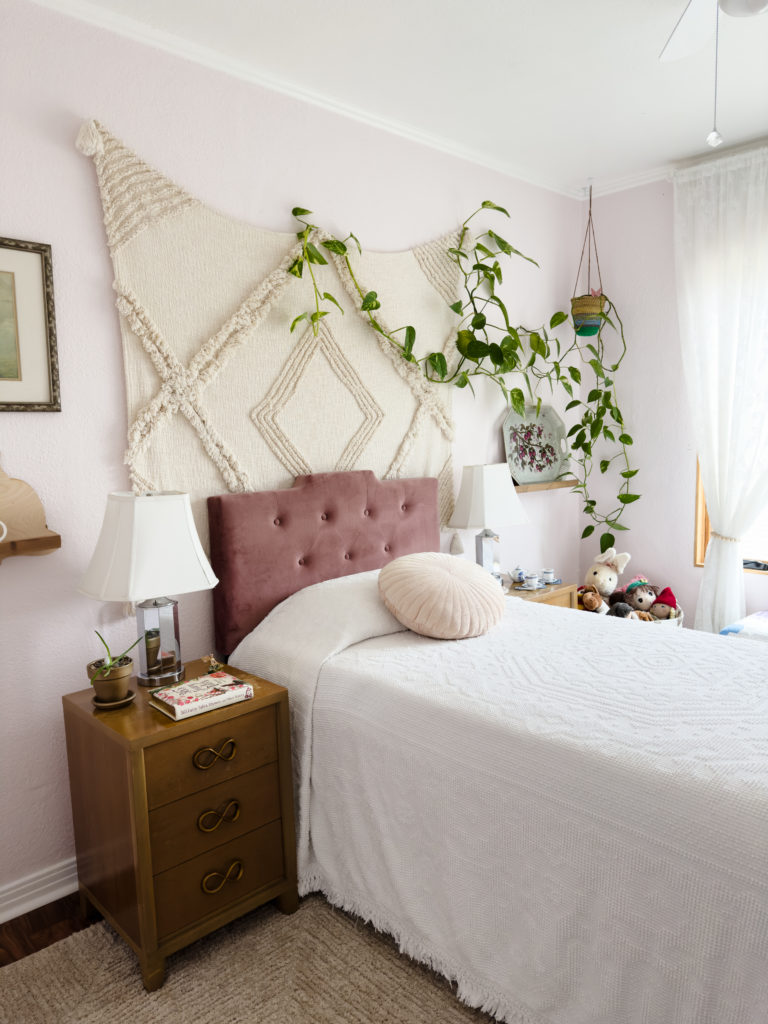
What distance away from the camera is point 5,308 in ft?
A: 6.31

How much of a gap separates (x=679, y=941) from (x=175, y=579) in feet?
4.35

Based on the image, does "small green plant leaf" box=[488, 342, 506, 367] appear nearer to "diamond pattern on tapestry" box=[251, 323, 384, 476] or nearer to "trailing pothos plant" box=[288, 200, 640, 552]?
"trailing pothos plant" box=[288, 200, 640, 552]

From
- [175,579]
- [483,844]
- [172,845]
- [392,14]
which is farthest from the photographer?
[392,14]

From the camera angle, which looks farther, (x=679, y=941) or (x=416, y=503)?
(x=416, y=503)

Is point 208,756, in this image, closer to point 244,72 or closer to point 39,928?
point 39,928

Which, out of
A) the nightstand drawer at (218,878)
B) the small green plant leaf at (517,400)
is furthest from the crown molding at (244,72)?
the nightstand drawer at (218,878)

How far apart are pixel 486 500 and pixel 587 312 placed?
1.22m

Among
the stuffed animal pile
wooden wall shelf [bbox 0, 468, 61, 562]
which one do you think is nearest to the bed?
wooden wall shelf [bbox 0, 468, 61, 562]

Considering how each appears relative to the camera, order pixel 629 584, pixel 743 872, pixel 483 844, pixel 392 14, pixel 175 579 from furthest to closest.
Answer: pixel 629 584
pixel 392 14
pixel 175 579
pixel 483 844
pixel 743 872

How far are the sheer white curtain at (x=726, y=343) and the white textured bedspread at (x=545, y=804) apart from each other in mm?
1314

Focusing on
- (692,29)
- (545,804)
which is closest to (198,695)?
(545,804)

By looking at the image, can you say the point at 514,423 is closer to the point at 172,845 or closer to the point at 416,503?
the point at 416,503

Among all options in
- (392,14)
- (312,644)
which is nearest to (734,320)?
(392,14)

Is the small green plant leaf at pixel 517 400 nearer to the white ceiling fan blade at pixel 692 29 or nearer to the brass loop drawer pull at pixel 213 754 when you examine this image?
the white ceiling fan blade at pixel 692 29
